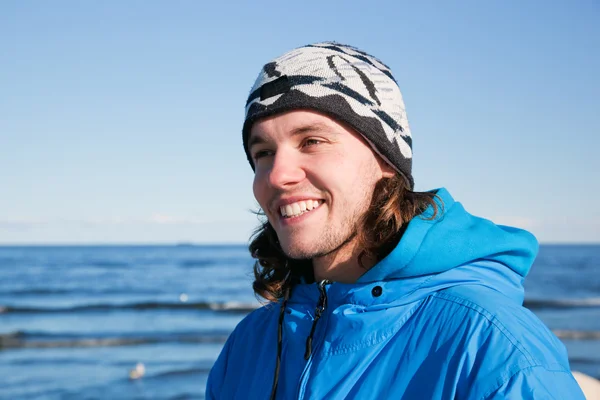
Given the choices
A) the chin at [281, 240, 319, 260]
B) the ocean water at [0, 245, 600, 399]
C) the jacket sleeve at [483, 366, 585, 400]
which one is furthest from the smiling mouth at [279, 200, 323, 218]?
the ocean water at [0, 245, 600, 399]

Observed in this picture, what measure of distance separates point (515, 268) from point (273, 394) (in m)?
0.87

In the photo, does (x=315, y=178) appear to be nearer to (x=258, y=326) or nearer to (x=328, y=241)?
(x=328, y=241)

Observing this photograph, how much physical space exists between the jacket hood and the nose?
44cm

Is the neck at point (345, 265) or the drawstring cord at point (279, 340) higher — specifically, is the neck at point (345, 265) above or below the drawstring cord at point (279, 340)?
above

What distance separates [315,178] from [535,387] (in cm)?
96

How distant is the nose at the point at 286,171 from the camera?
204cm

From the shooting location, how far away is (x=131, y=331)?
52.1 ft

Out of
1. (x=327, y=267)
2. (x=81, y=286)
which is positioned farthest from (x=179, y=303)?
(x=327, y=267)

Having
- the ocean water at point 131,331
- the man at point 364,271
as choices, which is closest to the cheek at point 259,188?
the man at point 364,271

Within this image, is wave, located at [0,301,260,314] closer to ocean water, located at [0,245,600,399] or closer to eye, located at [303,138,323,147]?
ocean water, located at [0,245,600,399]

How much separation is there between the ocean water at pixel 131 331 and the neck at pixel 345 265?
0.93 meters

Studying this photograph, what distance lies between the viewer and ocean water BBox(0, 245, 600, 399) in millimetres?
10227

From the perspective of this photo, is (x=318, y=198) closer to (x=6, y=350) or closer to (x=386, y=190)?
(x=386, y=190)

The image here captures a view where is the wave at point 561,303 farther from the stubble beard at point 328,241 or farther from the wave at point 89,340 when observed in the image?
the stubble beard at point 328,241
